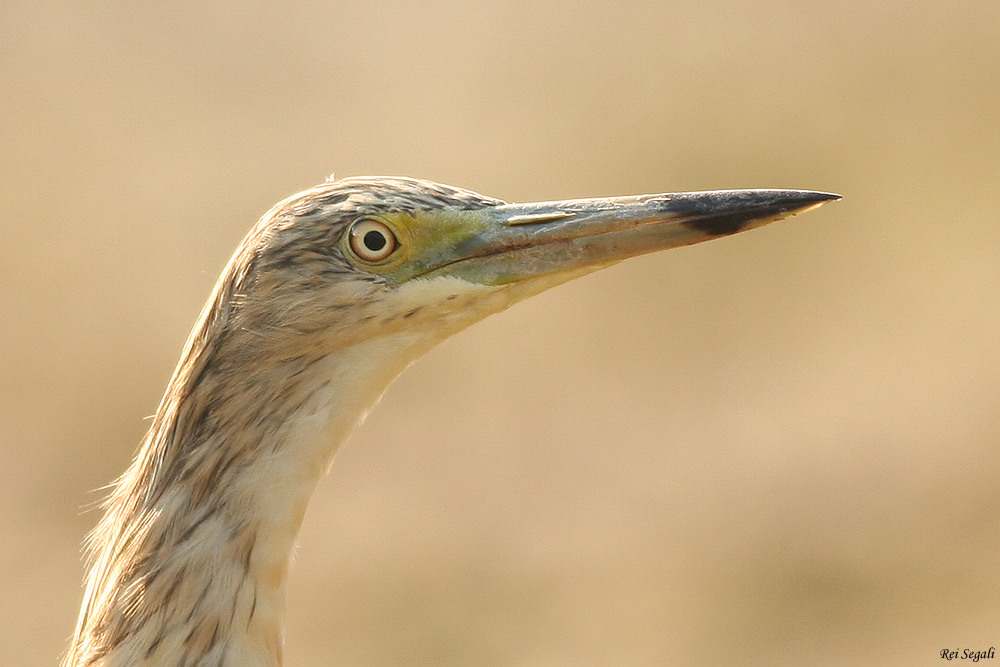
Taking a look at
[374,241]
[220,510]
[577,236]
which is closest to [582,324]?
[577,236]

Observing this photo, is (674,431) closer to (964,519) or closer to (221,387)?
(964,519)

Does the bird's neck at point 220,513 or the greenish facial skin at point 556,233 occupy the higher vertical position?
the greenish facial skin at point 556,233

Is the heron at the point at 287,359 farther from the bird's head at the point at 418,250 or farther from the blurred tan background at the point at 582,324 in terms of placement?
the blurred tan background at the point at 582,324

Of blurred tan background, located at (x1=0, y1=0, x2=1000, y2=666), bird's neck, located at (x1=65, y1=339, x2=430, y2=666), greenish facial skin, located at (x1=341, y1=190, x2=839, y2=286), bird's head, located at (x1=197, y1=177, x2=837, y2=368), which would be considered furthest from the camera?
blurred tan background, located at (x1=0, y1=0, x2=1000, y2=666)

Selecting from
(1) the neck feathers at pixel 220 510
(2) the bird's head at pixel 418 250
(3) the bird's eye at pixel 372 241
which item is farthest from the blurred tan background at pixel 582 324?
(3) the bird's eye at pixel 372 241

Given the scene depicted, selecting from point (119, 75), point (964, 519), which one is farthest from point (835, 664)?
point (119, 75)

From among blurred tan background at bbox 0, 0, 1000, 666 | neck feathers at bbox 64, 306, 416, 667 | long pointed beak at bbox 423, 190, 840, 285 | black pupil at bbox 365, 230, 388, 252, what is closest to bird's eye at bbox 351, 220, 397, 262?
black pupil at bbox 365, 230, 388, 252

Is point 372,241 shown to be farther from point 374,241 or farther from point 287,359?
point 287,359

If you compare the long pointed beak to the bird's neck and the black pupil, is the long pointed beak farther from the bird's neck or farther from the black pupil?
the bird's neck

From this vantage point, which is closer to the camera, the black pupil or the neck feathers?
the neck feathers
